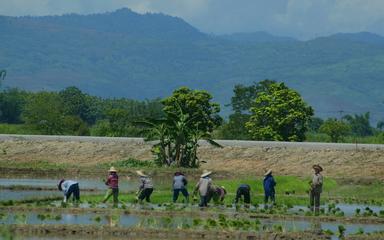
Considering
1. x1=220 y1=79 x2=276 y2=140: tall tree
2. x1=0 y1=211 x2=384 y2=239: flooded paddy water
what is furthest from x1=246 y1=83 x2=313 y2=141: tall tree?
x1=0 y1=211 x2=384 y2=239: flooded paddy water

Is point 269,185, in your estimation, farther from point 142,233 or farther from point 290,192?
point 142,233

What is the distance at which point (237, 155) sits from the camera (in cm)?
6384

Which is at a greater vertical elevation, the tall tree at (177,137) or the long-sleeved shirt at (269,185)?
the tall tree at (177,137)

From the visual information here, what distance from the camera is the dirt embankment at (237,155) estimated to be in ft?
193

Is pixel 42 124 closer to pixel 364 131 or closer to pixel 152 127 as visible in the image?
pixel 152 127

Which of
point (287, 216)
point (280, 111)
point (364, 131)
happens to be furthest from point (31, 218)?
point (364, 131)

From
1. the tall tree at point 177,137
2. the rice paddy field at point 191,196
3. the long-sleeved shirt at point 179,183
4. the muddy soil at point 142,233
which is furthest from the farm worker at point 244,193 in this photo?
the tall tree at point 177,137

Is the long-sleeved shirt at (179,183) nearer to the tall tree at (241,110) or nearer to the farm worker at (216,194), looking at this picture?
the farm worker at (216,194)

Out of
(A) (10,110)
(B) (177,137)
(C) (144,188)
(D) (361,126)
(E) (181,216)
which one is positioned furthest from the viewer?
(D) (361,126)

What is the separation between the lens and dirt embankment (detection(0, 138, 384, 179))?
58688 millimetres

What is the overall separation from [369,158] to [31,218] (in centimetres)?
3440

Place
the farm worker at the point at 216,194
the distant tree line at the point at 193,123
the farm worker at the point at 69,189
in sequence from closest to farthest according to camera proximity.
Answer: the farm worker at the point at 69,189
the farm worker at the point at 216,194
the distant tree line at the point at 193,123

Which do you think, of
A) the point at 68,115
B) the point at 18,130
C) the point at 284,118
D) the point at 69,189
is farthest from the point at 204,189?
the point at 68,115

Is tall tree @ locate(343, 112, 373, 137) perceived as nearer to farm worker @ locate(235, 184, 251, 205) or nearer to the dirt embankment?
the dirt embankment
